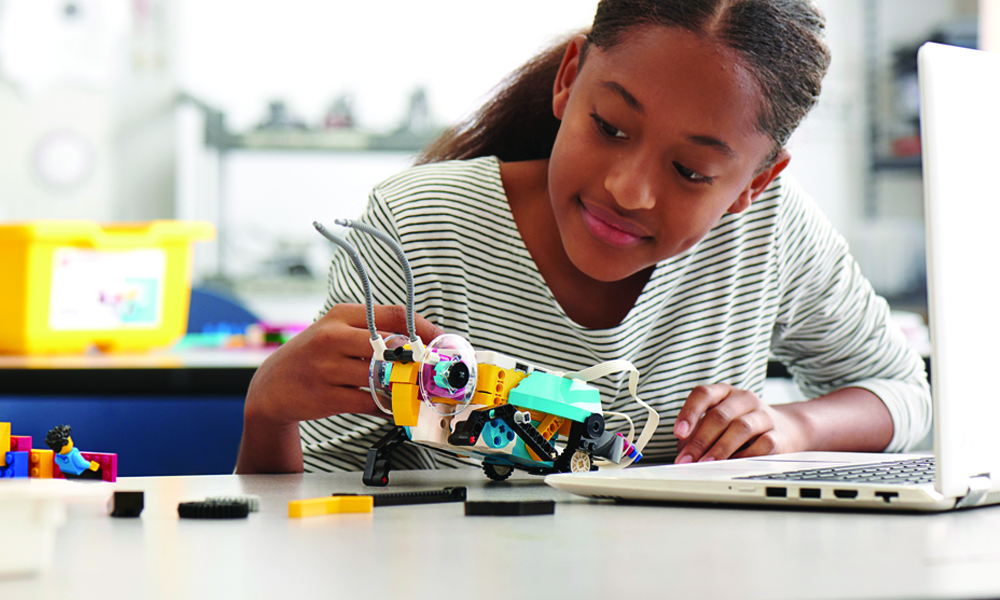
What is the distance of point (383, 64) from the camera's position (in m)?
3.19

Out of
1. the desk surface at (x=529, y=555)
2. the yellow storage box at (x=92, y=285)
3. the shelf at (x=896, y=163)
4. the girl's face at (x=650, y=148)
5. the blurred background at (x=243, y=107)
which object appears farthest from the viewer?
the shelf at (x=896, y=163)

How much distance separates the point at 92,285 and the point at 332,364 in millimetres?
1104

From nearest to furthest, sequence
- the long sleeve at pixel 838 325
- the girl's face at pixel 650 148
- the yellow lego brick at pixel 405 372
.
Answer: the yellow lego brick at pixel 405 372, the girl's face at pixel 650 148, the long sleeve at pixel 838 325

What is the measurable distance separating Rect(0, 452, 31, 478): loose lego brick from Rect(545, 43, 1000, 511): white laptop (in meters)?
0.33

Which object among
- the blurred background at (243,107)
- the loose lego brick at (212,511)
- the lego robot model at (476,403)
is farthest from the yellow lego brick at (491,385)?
the blurred background at (243,107)

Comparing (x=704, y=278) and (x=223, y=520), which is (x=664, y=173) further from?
(x=223, y=520)

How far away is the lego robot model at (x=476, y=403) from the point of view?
56cm

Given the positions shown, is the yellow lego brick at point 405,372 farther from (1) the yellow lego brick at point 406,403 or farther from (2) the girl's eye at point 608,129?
(2) the girl's eye at point 608,129

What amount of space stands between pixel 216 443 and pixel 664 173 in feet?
2.55

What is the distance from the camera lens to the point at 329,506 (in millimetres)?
506

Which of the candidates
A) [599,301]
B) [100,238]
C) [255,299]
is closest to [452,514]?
[599,301]

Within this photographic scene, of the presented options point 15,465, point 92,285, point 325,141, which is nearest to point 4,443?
point 15,465

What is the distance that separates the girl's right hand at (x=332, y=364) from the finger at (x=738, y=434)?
0.27 meters

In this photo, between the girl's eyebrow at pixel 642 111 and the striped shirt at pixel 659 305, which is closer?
the girl's eyebrow at pixel 642 111
